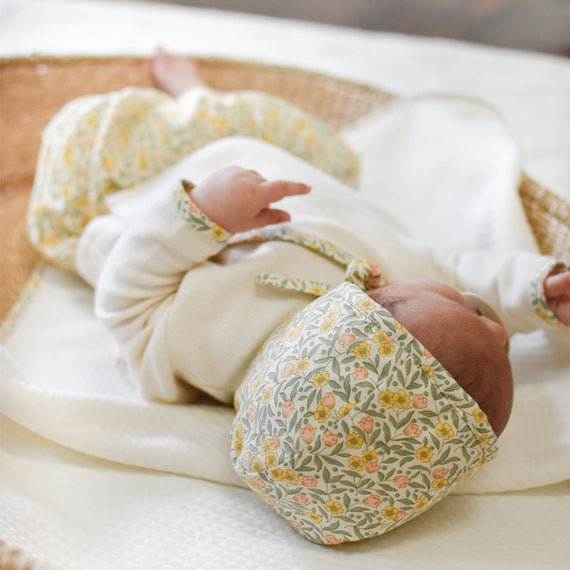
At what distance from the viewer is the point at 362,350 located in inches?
23.2

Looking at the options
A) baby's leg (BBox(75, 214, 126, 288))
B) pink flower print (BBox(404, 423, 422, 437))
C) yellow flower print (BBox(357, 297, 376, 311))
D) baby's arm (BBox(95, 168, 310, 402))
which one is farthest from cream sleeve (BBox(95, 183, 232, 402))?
pink flower print (BBox(404, 423, 422, 437))

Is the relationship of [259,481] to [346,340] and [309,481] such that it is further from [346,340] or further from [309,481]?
[346,340]

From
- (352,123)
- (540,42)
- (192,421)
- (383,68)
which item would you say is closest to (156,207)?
(192,421)

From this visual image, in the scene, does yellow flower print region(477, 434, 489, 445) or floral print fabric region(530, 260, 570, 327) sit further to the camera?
floral print fabric region(530, 260, 570, 327)

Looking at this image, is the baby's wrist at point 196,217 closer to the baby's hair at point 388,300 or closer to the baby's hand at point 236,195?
the baby's hand at point 236,195

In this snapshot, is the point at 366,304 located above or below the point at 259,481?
above

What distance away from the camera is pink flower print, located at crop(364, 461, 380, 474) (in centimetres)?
59

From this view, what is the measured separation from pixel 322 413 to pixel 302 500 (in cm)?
10

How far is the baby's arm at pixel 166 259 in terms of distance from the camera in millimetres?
758

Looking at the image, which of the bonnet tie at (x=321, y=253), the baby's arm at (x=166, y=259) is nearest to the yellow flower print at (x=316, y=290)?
the bonnet tie at (x=321, y=253)

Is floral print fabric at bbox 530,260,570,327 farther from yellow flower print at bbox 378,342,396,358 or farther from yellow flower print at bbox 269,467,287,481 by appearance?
yellow flower print at bbox 269,467,287,481

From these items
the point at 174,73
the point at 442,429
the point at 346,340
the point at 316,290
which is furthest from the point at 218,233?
the point at 174,73

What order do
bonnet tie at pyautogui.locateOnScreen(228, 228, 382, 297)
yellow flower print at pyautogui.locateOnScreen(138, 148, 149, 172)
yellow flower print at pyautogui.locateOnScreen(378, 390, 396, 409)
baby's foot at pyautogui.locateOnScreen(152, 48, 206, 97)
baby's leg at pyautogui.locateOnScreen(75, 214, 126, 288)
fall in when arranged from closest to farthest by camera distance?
yellow flower print at pyautogui.locateOnScreen(378, 390, 396, 409)
bonnet tie at pyautogui.locateOnScreen(228, 228, 382, 297)
baby's leg at pyautogui.locateOnScreen(75, 214, 126, 288)
yellow flower print at pyautogui.locateOnScreen(138, 148, 149, 172)
baby's foot at pyautogui.locateOnScreen(152, 48, 206, 97)

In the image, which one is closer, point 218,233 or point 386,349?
point 386,349
